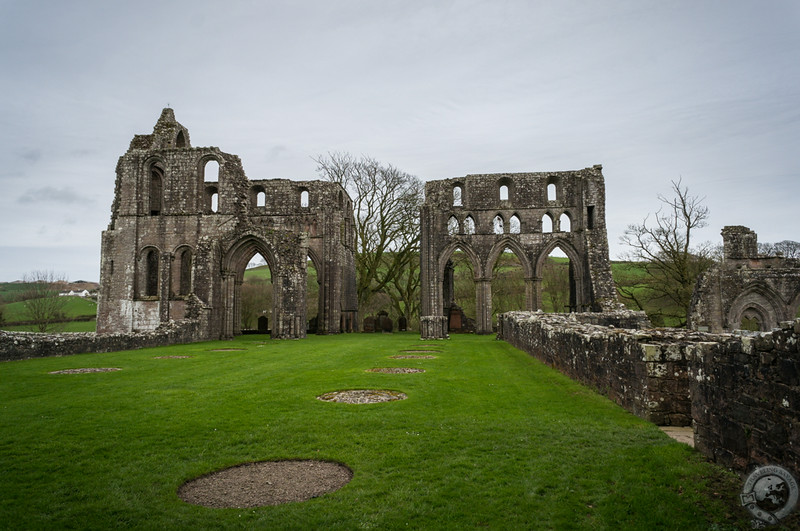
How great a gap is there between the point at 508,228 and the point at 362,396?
26.0 m

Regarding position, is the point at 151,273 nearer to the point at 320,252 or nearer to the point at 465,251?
the point at 320,252

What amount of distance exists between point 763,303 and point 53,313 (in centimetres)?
4272

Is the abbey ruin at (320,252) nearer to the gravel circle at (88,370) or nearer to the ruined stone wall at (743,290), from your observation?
the ruined stone wall at (743,290)

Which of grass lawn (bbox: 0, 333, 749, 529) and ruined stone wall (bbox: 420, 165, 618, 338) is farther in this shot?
ruined stone wall (bbox: 420, 165, 618, 338)

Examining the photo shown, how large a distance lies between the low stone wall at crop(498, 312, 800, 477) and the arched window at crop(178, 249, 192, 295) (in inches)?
1103

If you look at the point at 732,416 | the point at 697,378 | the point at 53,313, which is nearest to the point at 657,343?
the point at 697,378

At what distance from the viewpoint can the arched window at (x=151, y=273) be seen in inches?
1266

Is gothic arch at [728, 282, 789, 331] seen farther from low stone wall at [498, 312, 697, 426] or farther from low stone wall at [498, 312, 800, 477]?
low stone wall at [498, 312, 800, 477]

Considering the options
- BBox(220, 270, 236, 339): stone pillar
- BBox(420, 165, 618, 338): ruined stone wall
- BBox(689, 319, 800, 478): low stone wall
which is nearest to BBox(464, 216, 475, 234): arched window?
BBox(420, 165, 618, 338): ruined stone wall

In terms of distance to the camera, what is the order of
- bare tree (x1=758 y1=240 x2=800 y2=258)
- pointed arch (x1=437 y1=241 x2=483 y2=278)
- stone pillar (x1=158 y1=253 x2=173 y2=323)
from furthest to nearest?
bare tree (x1=758 y1=240 x2=800 y2=258)
pointed arch (x1=437 y1=241 x2=483 y2=278)
stone pillar (x1=158 y1=253 x2=173 y2=323)

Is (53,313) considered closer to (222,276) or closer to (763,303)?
(222,276)

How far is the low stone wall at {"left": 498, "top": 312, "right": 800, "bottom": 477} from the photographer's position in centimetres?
364

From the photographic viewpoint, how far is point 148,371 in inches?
461

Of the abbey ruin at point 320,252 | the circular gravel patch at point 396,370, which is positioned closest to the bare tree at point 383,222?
the abbey ruin at point 320,252
